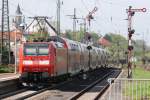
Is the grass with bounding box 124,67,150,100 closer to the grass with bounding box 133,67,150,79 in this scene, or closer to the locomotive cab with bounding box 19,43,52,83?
the locomotive cab with bounding box 19,43,52,83

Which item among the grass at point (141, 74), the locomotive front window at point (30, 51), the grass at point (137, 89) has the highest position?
the locomotive front window at point (30, 51)

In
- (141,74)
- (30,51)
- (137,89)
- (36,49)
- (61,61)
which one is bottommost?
(141,74)

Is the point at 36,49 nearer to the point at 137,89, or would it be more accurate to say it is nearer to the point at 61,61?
the point at 61,61

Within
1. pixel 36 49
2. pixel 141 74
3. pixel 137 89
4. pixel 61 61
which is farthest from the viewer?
pixel 141 74

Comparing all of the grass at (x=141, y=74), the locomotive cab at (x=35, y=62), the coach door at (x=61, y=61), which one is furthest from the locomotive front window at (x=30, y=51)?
the grass at (x=141, y=74)

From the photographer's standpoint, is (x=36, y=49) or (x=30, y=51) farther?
(x=30, y=51)

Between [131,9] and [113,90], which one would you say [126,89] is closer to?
[113,90]

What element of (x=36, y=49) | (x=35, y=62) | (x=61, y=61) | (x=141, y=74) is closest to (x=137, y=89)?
(x=35, y=62)

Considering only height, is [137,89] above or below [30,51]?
below

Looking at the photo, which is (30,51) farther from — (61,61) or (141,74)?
(141,74)

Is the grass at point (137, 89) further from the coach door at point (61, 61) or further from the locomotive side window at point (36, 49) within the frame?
the coach door at point (61, 61)

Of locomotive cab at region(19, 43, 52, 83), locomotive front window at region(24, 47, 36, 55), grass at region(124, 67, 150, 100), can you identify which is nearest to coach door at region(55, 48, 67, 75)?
locomotive cab at region(19, 43, 52, 83)

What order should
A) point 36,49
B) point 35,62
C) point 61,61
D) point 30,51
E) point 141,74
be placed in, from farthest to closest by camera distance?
point 141,74, point 61,61, point 30,51, point 36,49, point 35,62

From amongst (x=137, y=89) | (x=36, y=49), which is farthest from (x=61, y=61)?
(x=137, y=89)
